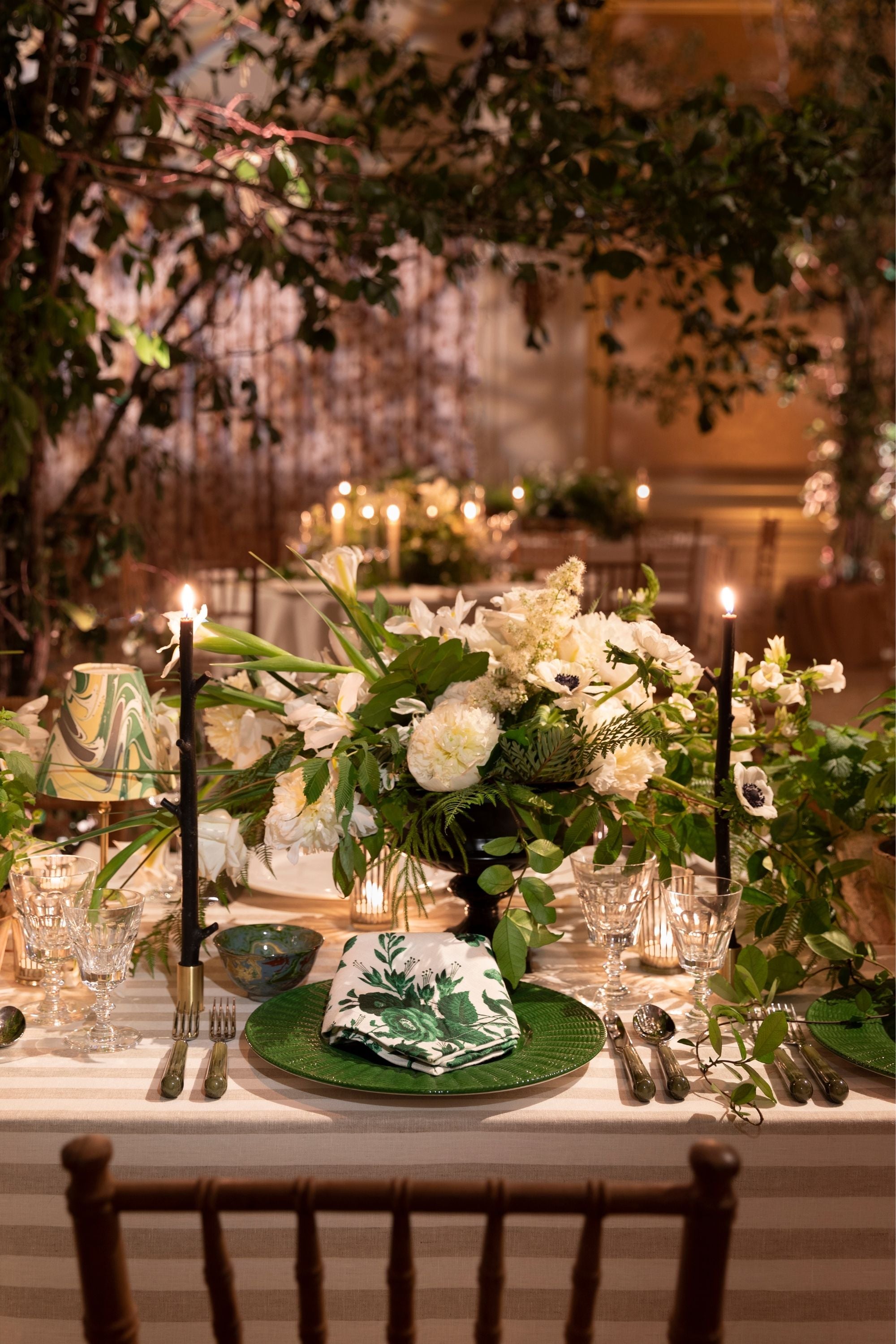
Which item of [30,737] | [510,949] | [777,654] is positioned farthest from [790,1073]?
[30,737]

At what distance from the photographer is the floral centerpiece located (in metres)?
1.26

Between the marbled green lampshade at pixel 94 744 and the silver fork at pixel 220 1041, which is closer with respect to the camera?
the silver fork at pixel 220 1041

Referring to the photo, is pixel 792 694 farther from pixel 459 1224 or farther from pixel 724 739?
pixel 459 1224

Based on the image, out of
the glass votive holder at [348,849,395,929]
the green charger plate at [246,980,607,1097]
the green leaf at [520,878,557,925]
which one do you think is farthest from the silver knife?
the glass votive holder at [348,849,395,929]

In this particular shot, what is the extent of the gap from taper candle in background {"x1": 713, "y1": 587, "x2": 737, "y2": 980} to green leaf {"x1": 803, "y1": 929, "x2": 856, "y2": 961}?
0.08 meters

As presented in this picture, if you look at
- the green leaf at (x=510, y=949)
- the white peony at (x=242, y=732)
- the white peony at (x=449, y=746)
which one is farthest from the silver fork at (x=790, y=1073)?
the white peony at (x=242, y=732)

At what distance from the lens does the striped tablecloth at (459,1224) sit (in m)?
1.04

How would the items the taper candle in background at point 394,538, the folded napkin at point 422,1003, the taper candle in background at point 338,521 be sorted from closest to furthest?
1. the folded napkin at point 422,1003
2. the taper candle in background at point 394,538
3. the taper candle in background at point 338,521

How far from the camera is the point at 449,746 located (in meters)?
1.23

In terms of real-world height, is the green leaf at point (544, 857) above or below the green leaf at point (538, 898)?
above

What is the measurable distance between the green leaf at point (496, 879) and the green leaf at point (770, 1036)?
280 mm

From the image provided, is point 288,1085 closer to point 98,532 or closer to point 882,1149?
point 882,1149

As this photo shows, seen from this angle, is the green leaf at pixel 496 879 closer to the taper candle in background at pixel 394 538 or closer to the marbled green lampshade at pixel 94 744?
the marbled green lampshade at pixel 94 744

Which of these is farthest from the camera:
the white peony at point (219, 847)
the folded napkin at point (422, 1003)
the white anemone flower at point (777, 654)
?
the white anemone flower at point (777, 654)
